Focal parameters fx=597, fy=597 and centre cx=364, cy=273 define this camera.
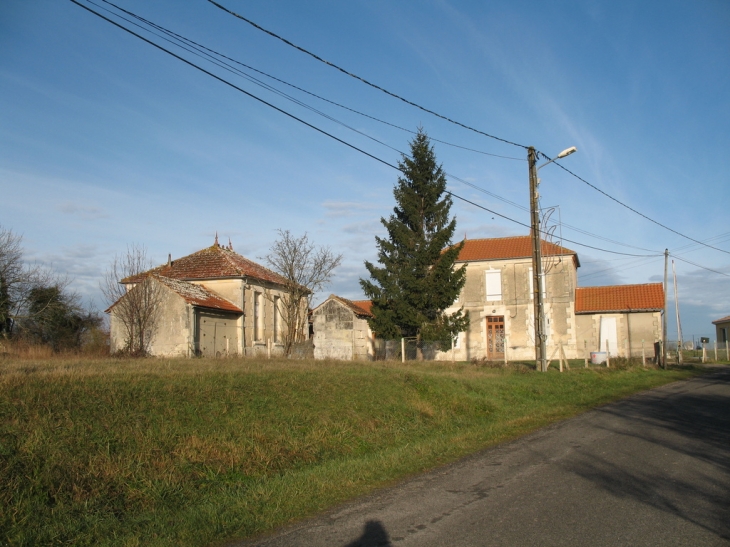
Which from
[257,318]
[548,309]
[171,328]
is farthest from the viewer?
[548,309]

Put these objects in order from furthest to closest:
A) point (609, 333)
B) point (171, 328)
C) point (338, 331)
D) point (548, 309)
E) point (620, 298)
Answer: point (548, 309)
point (620, 298)
point (609, 333)
point (338, 331)
point (171, 328)

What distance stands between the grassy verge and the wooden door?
25.9 meters

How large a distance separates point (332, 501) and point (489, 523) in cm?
198

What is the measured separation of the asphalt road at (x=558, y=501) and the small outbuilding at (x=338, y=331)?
2117cm

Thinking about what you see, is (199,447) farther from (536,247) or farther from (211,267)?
(211,267)

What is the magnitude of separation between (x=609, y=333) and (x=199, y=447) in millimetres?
34531

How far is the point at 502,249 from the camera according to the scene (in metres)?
40.7

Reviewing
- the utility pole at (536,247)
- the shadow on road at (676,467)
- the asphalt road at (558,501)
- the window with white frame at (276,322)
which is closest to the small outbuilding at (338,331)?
the window with white frame at (276,322)

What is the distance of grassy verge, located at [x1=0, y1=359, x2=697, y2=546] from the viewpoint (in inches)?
243

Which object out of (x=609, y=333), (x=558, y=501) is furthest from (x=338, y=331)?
(x=558, y=501)

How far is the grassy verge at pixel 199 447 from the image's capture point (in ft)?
20.3

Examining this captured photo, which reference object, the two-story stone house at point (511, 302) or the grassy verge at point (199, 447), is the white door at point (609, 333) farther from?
the grassy verge at point (199, 447)

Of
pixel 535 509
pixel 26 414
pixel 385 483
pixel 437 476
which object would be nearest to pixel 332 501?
pixel 385 483

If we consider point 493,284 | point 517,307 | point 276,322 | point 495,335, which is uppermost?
point 493,284
